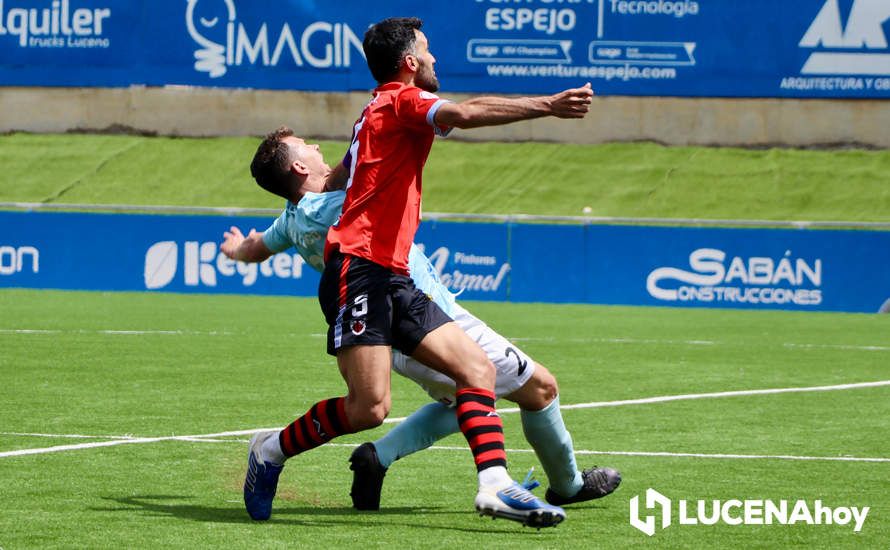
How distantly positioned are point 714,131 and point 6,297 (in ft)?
61.1

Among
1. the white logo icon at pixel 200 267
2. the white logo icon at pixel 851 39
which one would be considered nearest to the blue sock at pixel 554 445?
the white logo icon at pixel 200 267

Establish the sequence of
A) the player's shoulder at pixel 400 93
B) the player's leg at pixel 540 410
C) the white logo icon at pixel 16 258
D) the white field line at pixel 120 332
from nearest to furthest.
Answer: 1. the player's shoulder at pixel 400 93
2. the player's leg at pixel 540 410
3. the white field line at pixel 120 332
4. the white logo icon at pixel 16 258

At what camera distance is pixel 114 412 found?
964 cm

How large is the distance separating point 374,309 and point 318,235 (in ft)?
2.29

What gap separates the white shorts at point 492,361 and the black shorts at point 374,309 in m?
0.29

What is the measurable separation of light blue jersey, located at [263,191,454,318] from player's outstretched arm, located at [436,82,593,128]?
84cm

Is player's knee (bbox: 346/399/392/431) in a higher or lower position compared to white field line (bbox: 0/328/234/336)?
higher

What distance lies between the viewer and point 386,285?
617 cm

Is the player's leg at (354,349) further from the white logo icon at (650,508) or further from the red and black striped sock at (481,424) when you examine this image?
the white logo icon at (650,508)

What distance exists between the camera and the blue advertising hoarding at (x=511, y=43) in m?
32.5

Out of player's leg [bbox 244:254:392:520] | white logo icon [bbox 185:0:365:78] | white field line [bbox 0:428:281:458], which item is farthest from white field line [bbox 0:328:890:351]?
white logo icon [bbox 185:0:365:78]

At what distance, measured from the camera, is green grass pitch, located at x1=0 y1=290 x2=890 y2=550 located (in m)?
6.12

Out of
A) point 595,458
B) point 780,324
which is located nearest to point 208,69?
point 780,324

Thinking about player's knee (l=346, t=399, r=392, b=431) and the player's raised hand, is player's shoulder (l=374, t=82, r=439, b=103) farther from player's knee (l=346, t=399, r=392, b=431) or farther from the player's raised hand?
player's knee (l=346, t=399, r=392, b=431)
